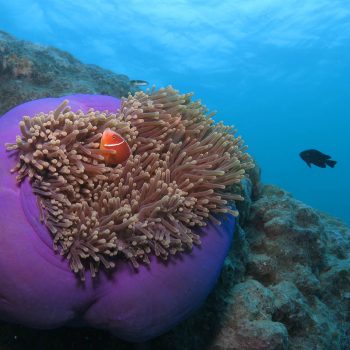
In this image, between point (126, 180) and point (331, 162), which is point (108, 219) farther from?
point (331, 162)

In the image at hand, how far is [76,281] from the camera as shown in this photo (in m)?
1.78

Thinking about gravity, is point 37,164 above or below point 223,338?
above

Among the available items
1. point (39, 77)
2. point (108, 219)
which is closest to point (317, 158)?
point (39, 77)

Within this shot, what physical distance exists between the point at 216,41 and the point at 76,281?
30.3m

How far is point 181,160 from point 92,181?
1.86 feet

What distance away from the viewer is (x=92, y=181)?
192cm

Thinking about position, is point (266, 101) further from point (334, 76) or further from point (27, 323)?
point (27, 323)

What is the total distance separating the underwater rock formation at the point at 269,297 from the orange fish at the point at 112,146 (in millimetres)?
1276

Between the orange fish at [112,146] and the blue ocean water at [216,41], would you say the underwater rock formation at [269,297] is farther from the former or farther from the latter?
the blue ocean water at [216,41]

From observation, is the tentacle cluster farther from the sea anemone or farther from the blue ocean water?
the blue ocean water

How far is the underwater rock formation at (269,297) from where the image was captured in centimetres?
267

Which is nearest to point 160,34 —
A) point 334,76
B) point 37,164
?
point 334,76

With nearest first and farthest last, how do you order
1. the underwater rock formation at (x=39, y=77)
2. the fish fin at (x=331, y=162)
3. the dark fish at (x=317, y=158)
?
the underwater rock formation at (x=39, y=77)
the fish fin at (x=331, y=162)
the dark fish at (x=317, y=158)

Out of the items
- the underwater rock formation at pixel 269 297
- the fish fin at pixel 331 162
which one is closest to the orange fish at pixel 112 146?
the underwater rock formation at pixel 269 297
